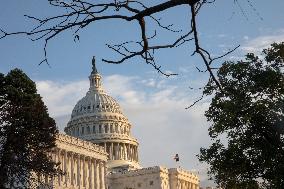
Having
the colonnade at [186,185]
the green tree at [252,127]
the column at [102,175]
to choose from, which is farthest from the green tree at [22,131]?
the colonnade at [186,185]

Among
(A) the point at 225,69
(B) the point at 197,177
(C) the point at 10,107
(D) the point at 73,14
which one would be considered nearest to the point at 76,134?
(B) the point at 197,177

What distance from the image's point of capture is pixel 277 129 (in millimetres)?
39125

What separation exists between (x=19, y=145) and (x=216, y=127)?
19.0m

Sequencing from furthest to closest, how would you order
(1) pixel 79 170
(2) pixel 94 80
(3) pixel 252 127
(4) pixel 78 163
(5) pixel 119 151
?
1. (2) pixel 94 80
2. (5) pixel 119 151
3. (4) pixel 78 163
4. (1) pixel 79 170
5. (3) pixel 252 127

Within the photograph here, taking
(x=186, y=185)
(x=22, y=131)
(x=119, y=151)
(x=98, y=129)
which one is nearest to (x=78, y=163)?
(x=119, y=151)

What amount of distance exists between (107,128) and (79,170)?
164ft

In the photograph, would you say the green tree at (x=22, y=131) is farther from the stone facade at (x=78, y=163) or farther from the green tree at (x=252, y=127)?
the stone facade at (x=78, y=163)

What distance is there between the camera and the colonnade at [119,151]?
479 ft

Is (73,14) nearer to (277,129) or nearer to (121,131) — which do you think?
(277,129)

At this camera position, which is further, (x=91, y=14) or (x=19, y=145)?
(x=19, y=145)

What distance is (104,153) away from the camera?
112m

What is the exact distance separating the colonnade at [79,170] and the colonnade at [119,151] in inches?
1351

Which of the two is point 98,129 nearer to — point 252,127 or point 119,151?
point 119,151

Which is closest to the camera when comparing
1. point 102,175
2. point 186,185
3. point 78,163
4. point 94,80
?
point 78,163
